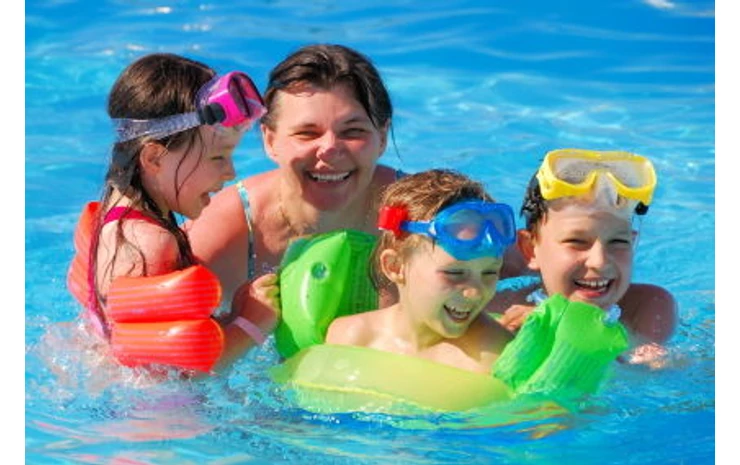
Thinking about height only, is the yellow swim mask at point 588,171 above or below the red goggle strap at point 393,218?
above

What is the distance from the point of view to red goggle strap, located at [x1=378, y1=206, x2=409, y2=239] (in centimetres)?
524

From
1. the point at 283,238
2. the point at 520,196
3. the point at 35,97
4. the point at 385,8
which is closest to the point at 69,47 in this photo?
the point at 35,97

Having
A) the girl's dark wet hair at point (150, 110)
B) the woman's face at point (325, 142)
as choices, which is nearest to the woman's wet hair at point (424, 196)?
the woman's face at point (325, 142)

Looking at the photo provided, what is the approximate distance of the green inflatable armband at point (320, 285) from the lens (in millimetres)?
5590

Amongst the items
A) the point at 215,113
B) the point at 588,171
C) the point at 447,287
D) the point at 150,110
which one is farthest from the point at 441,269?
the point at 150,110

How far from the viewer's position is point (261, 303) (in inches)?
224

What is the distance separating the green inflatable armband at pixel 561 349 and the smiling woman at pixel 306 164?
1.42m

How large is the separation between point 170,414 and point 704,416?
7.31 feet

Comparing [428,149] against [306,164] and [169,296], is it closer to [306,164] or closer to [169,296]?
[306,164]

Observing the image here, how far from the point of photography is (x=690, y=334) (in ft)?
21.5

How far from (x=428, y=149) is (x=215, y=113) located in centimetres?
427

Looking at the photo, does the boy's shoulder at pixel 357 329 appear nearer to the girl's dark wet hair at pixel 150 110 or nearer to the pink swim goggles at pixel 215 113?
the girl's dark wet hair at pixel 150 110

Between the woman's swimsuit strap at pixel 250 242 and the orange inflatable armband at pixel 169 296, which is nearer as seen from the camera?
the orange inflatable armband at pixel 169 296
